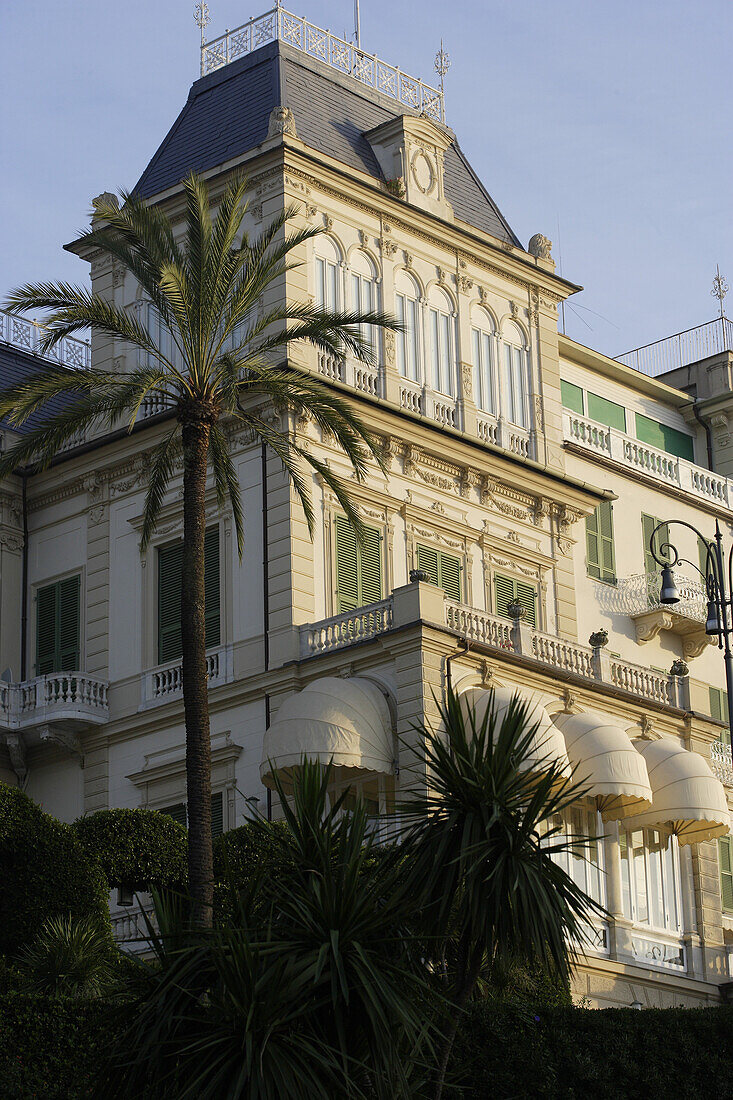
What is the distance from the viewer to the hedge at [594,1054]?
2778 cm

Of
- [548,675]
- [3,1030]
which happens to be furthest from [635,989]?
[3,1030]

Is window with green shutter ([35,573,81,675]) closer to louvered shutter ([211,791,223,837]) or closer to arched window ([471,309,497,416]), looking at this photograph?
louvered shutter ([211,791,223,837])

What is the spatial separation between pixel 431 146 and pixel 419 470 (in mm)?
7600

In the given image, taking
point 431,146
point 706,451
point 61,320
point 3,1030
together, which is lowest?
point 3,1030

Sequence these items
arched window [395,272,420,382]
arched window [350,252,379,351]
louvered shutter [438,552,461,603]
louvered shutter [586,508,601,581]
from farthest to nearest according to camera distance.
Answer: louvered shutter [586,508,601,581] < arched window [395,272,420,382] < arched window [350,252,379,351] < louvered shutter [438,552,461,603]

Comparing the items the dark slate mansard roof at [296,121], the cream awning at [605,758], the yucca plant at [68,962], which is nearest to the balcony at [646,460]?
the dark slate mansard roof at [296,121]

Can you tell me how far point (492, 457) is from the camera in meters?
41.7

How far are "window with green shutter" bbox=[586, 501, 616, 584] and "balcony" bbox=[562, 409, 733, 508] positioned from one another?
1.57 m

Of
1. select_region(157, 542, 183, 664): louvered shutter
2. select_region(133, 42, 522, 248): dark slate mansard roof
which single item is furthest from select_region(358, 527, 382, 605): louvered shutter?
select_region(133, 42, 522, 248): dark slate mansard roof

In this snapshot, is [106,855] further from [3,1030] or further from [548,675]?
[548,675]

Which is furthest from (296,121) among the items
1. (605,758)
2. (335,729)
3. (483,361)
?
(605,758)

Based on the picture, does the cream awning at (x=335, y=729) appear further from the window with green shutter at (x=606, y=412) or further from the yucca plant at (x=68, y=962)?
the window with green shutter at (x=606, y=412)

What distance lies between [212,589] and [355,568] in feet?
9.08

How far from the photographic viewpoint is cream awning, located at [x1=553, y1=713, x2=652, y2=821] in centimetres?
3531
